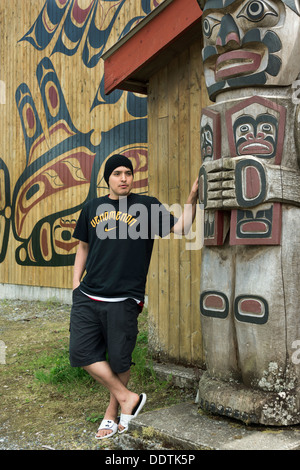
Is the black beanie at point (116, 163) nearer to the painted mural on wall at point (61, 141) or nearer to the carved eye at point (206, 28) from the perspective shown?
the carved eye at point (206, 28)

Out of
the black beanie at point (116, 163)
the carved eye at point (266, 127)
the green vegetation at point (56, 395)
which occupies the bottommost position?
the green vegetation at point (56, 395)

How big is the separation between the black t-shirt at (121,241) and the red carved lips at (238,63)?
0.97m

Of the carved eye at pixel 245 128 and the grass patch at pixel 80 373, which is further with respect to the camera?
the grass patch at pixel 80 373

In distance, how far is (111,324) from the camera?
3264mm

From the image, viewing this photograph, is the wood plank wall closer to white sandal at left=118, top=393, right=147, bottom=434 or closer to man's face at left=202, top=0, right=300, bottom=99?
white sandal at left=118, top=393, right=147, bottom=434

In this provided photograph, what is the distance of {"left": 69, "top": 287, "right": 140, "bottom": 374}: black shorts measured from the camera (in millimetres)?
3262

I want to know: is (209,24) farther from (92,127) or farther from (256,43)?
(92,127)

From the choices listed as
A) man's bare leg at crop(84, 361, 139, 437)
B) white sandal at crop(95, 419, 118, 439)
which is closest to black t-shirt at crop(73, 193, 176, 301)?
man's bare leg at crop(84, 361, 139, 437)

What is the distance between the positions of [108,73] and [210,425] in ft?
10.9

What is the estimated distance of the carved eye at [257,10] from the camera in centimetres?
290

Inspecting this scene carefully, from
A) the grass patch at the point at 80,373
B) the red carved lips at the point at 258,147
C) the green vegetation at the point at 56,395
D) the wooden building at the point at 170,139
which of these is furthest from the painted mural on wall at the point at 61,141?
the red carved lips at the point at 258,147
